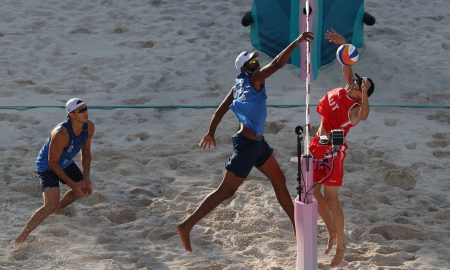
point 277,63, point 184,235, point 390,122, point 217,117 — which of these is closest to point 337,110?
point 277,63

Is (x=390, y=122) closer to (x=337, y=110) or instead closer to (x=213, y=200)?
(x=337, y=110)

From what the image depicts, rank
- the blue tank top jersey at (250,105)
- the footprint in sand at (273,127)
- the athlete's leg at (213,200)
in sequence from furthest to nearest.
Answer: the footprint in sand at (273,127) < the athlete's leg at (213,200) < the blue tank top jersey at (250,105)

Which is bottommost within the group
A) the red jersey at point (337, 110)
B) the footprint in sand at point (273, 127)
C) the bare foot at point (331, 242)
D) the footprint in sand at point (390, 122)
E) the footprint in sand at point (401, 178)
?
the footprint in sand at point (390, 122)

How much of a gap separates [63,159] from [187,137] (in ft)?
7.52

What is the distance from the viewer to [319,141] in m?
5.31

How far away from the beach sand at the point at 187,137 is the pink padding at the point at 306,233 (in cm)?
53

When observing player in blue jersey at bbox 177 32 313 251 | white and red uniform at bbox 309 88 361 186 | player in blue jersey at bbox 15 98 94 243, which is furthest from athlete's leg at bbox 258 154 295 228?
player in blue jersey at bbox 15 98 94 243

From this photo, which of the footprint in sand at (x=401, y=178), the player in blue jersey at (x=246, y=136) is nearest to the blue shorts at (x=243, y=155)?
the player in blue jersey at (x=246, y=136)

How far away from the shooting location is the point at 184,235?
5.72 m

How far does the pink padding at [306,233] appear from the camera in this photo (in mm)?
4941

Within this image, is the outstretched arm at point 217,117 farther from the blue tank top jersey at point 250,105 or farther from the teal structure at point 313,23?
the teal structure at point 313,23

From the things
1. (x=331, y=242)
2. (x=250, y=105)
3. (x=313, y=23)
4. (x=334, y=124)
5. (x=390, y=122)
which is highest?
(x=250, y=105)

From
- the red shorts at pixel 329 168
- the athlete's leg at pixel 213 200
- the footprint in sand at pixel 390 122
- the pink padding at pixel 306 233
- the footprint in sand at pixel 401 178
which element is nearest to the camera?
the pink padding at pixel 306 233

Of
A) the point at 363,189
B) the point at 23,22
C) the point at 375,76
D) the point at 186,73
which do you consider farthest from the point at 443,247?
the point at 23,22
